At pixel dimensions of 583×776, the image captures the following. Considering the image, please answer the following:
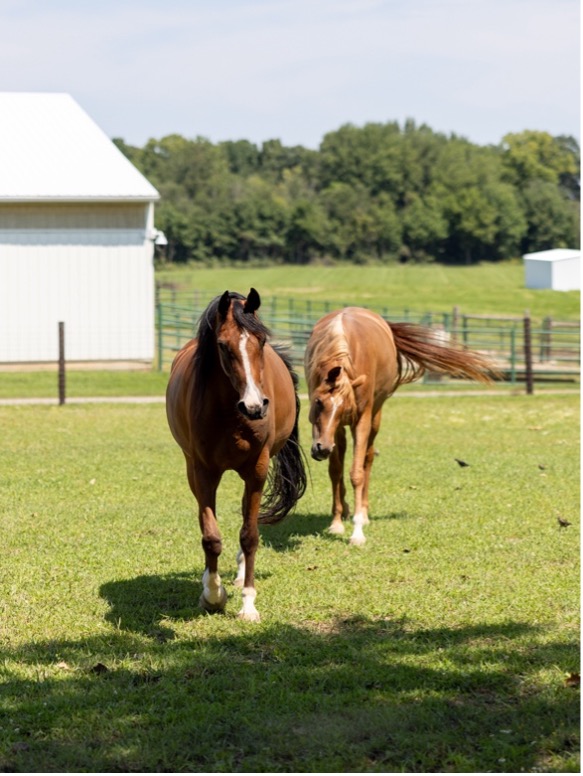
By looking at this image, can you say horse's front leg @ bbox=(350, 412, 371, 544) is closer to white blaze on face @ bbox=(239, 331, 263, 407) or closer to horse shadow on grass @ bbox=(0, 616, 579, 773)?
horse shadow on grass @ bbox=(0, 616, 579, 773)

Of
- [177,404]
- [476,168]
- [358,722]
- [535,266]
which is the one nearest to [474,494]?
[177,404]

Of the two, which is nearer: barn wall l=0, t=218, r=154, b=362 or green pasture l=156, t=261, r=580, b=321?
Result: barn wall l=0, t=218, r=154, b=362

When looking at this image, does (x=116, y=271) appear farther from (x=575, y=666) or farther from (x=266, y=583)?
(x=575, y=666)

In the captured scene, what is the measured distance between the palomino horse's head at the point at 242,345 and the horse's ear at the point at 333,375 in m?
2.89

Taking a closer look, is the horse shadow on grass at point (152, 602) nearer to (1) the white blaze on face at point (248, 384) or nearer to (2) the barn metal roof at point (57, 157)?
(1) the white blaze on face at point (248, 384)

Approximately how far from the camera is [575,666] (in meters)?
5.57

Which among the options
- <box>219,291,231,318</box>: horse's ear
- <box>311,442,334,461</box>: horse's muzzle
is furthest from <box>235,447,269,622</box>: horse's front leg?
<box>311,442,334,461</box>: horse's muzzle

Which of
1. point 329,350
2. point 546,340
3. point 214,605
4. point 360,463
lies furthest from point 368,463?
point 546,340

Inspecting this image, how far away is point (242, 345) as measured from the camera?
595 centimetres

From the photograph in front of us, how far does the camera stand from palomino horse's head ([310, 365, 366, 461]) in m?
8.87

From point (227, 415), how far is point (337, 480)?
357 centimetres

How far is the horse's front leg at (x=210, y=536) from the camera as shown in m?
6.52

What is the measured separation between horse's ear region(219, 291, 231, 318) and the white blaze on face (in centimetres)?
19

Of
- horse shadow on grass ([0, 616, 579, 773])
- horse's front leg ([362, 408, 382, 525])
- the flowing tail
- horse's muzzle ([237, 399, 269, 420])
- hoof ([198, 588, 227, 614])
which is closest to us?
horse shadow on grass ([0, 616, 579, 773])
